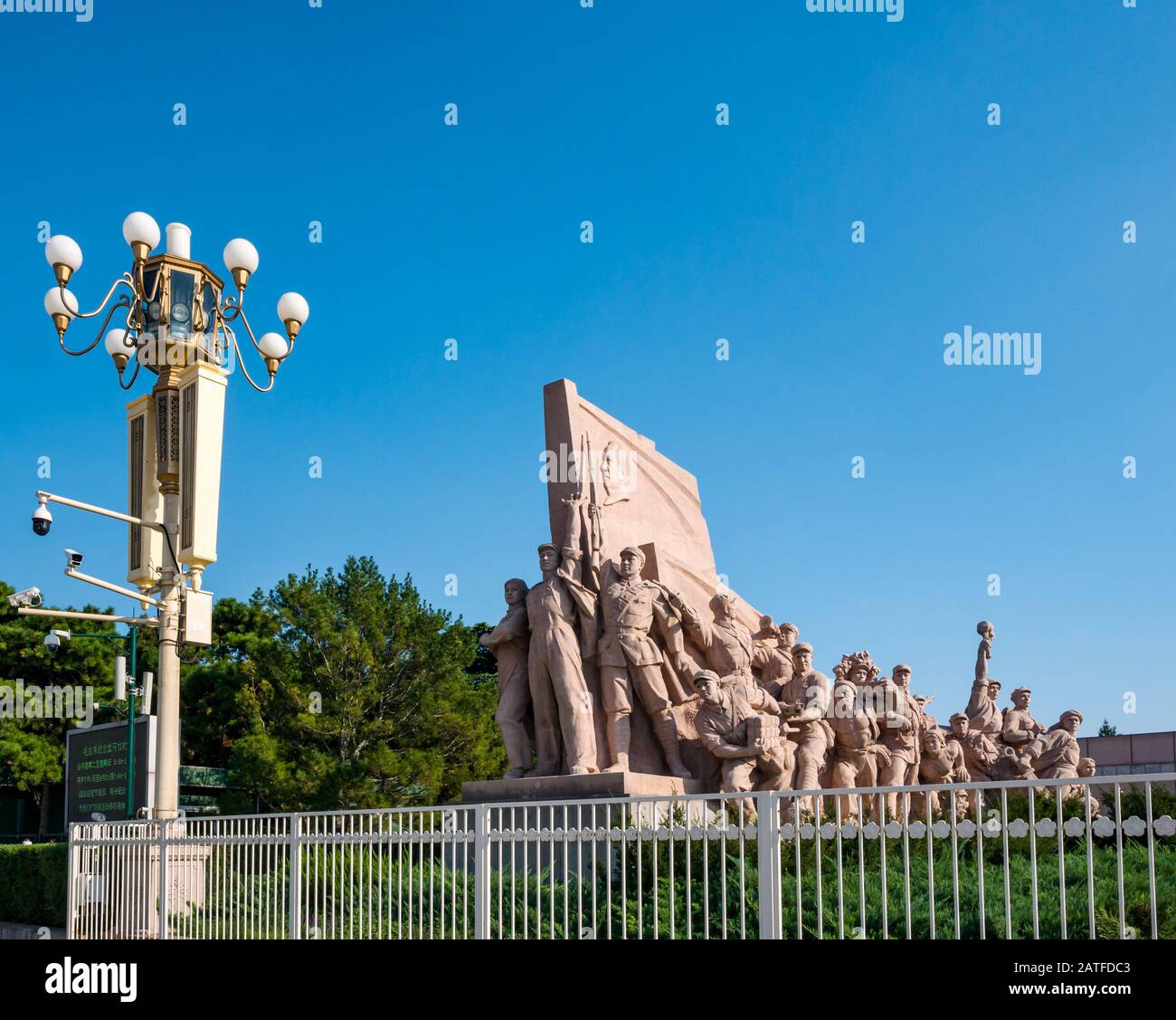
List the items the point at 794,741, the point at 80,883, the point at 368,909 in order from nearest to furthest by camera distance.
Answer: the point at 368,909, the point at 80,883, the point at 794,741

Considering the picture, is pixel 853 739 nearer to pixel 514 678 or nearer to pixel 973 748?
pixel 514 678

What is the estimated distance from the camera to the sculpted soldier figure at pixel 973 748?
17109 mm

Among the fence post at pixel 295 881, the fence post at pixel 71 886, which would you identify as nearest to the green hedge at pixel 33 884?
the fence post at pixel 71 886

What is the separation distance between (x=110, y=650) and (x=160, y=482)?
23114 millimetres

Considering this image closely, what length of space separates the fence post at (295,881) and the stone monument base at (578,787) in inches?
135

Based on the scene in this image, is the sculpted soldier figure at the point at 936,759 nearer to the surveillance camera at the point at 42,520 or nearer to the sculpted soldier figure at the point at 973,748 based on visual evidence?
the sculpted soldier figure at the point at 973,748

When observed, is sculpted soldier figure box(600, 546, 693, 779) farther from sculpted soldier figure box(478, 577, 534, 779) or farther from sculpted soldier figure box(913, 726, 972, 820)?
sculpted soldier figure box(913, 726, 972, 820)

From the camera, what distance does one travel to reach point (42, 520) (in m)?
10.7

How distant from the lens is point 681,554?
14.8m
